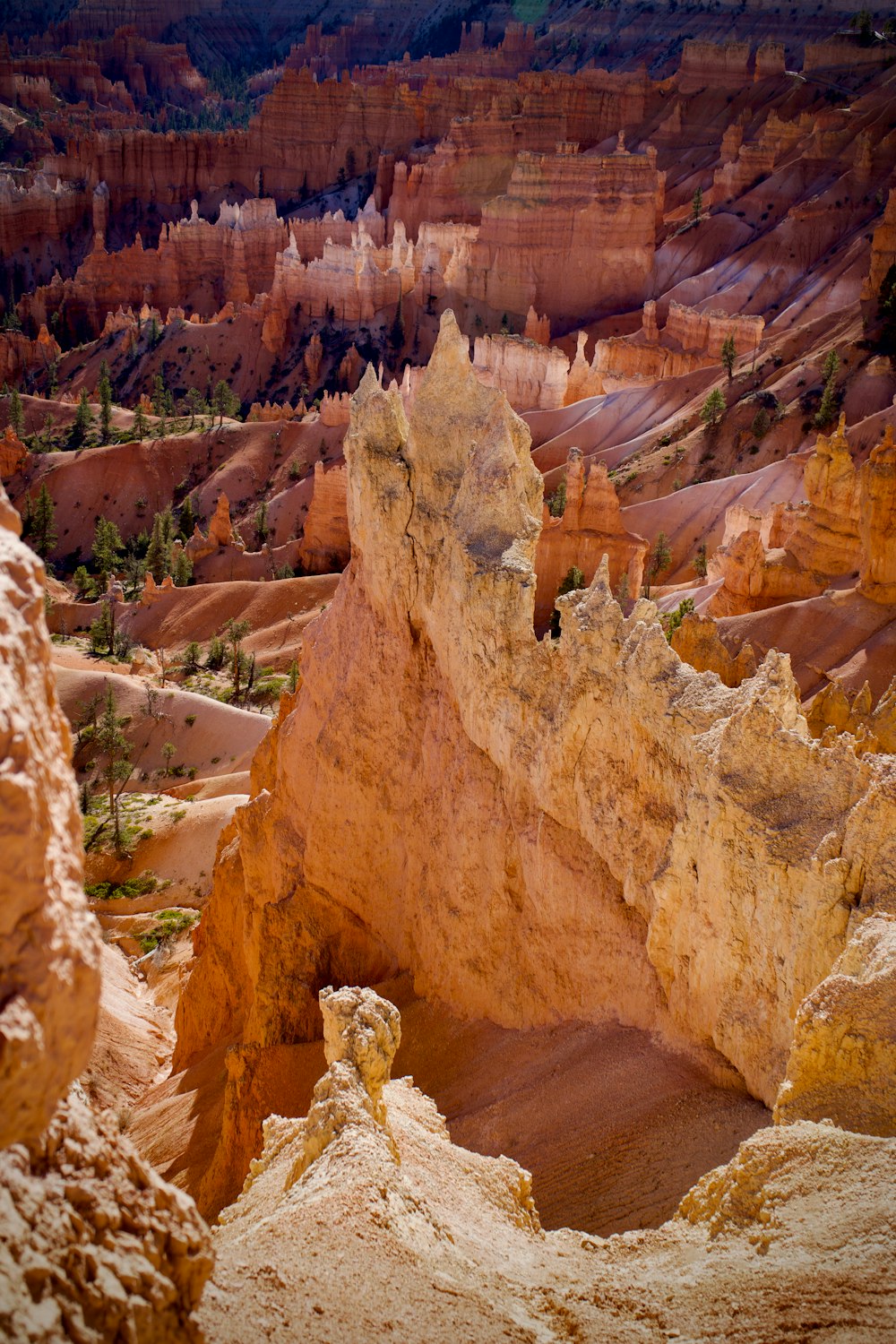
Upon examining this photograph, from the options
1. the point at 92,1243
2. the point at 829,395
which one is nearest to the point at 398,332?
the point at 829,395

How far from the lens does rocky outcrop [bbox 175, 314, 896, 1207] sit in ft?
32.9

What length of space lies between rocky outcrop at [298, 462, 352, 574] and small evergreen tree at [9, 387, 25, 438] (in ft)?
77.4

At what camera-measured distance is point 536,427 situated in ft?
179

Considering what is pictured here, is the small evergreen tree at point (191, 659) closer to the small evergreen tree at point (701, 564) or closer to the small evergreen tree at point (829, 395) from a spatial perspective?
the small evergreen tree at point (701, 564)

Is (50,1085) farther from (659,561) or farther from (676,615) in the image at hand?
(659,561)

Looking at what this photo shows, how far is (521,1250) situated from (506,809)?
5816 mm

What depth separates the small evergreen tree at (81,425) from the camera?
67444mm

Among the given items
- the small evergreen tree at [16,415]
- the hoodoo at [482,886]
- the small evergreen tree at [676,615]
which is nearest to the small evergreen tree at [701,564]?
the hoodoo at [482,886]

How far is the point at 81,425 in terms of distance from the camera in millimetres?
68500

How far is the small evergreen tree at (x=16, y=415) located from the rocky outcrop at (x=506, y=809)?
54836 millimetres

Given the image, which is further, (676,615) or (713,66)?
(713,66)

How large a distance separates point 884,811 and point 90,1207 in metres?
5.88

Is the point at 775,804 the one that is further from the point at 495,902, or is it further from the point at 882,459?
the point at 882,459

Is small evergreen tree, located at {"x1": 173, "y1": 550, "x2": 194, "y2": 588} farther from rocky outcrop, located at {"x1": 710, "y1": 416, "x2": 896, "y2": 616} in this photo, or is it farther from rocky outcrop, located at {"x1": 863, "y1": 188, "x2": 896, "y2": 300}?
rocky outcrop, located at {"x1": 863, "y1": 188, "x2": 896, "y2": 300}
